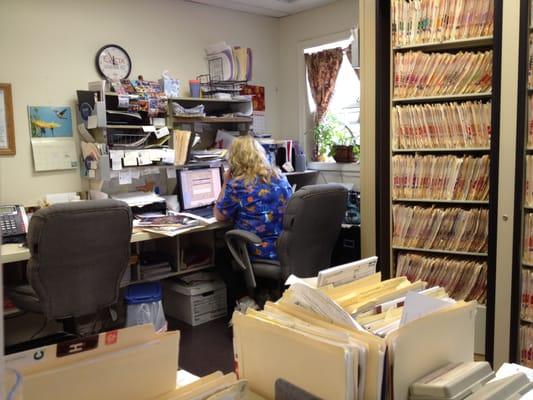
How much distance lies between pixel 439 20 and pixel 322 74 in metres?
1.85

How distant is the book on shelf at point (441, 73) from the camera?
2604 millimetres

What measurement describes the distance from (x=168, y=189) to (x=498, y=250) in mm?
2459

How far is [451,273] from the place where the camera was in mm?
2807

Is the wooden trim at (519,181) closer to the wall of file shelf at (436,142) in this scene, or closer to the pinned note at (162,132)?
the wall of file shelf at (436,142)

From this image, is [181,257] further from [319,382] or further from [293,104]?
[319,382]

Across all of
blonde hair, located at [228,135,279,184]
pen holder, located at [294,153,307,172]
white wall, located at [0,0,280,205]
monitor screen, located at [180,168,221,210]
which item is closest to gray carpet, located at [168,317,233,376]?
monitor screen, located at [180,168,221,210]

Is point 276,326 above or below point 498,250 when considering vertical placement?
above

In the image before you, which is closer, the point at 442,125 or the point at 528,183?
the point at 528,183

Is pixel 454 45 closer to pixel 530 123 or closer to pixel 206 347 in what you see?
pixel 530 123

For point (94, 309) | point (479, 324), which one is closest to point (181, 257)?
point (94, 309)

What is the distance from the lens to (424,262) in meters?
2.86

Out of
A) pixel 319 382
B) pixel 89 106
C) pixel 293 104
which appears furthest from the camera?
pixel 293 104

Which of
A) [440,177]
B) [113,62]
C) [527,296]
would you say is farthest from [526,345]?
[113,62]

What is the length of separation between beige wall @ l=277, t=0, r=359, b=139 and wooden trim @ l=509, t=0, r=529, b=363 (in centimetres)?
215
